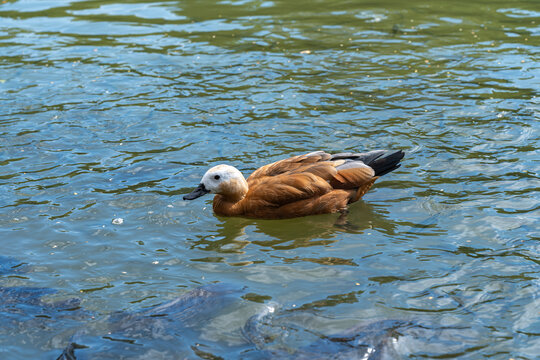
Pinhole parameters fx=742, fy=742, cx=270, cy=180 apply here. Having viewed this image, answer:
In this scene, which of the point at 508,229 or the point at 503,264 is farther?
the point at 508,229

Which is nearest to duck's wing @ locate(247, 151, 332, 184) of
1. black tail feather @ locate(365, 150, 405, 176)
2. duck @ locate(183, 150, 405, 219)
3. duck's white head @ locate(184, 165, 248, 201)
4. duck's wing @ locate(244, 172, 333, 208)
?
duck @ locate(183, 150, 405, 219)

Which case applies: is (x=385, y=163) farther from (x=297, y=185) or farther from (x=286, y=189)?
(x=286, y=189)

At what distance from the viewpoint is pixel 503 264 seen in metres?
7.31

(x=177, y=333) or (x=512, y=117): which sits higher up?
(x=512, y=117)

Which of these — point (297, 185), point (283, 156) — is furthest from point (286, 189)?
point (283, 156)

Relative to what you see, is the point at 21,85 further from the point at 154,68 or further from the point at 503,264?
the point at 503,264

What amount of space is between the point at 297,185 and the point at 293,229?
53 cm

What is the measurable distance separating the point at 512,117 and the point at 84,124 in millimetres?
6482

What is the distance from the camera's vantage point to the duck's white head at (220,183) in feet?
28.9

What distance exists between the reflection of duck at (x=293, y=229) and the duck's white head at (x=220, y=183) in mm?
405

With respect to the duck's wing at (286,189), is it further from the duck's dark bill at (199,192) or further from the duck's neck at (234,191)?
the duck's dark bill at (199,192)

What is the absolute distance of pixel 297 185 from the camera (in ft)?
28.8


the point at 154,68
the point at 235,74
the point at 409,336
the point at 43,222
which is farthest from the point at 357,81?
the point at 409,336

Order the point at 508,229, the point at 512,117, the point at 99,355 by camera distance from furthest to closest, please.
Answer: the point at 512,117, the point at 508,229, the point at 99,355
